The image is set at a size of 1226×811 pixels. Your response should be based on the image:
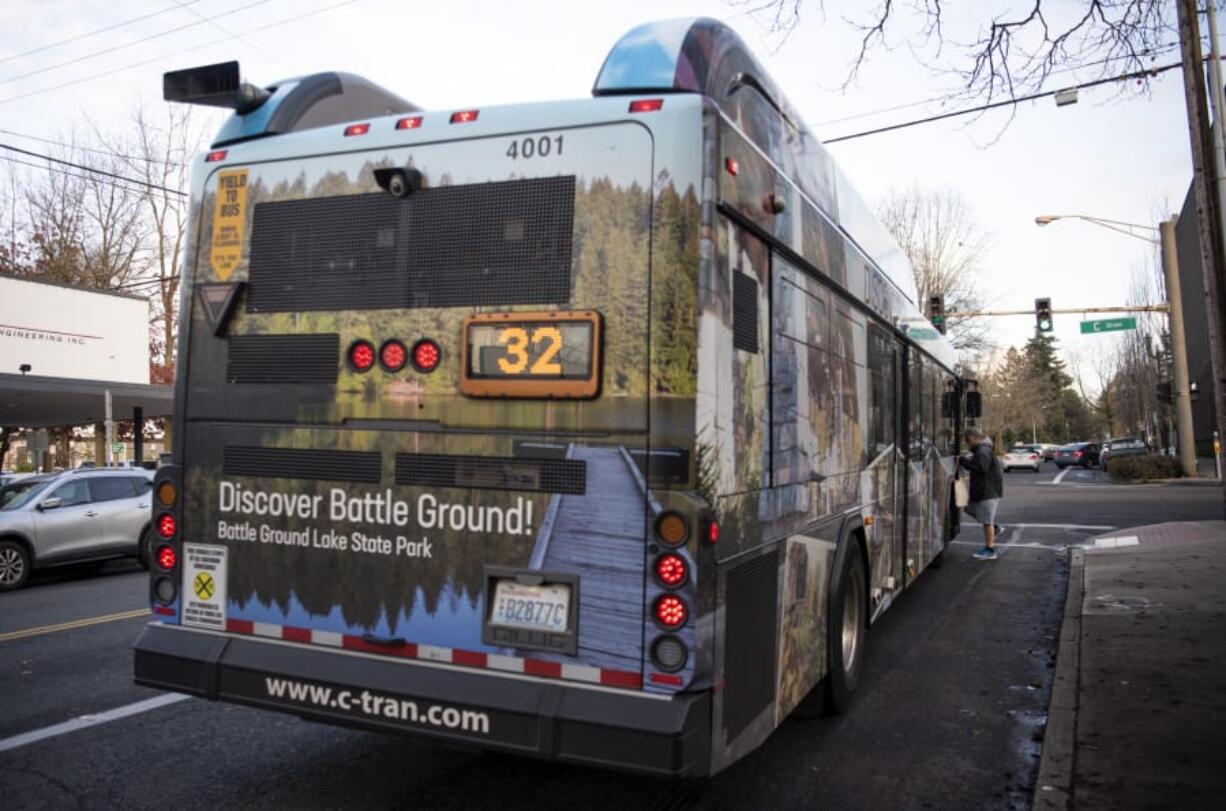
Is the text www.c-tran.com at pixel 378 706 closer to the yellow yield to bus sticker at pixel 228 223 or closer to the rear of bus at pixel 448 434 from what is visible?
the rear of bus at pixel 448 434

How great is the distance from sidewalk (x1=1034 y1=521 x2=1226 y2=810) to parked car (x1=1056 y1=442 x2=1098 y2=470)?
49.5 metres

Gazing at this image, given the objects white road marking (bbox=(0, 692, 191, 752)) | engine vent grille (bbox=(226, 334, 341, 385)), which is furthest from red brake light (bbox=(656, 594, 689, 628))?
white road marking (bbox=(0, 692, 191, 752))

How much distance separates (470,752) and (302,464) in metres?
1.86

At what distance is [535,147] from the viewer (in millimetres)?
3793

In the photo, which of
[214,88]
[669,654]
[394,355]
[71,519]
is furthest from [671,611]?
[71,519]

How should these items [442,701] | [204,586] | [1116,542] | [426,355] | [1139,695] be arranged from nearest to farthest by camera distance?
[442,701] → [426,355] → [204,586] → [1139,695] → [1116,542]

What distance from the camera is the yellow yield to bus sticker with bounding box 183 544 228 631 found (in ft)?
14.1

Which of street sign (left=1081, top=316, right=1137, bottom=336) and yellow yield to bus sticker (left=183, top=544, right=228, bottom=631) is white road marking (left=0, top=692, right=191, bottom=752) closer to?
yellow yield to bus sticker (left=183, top=544, right=228, bottom=631)

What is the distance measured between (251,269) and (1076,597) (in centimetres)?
872

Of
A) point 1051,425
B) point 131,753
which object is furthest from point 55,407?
point 1051,425

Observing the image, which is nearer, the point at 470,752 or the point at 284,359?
the point at 284,359

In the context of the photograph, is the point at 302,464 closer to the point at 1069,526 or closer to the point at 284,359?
the point at 284,359

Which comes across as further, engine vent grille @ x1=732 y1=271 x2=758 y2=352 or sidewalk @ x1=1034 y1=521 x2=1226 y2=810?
sidewalk @ x1=1034 y1=521 x2=1226 y2=810

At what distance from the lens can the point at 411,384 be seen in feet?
12.9
